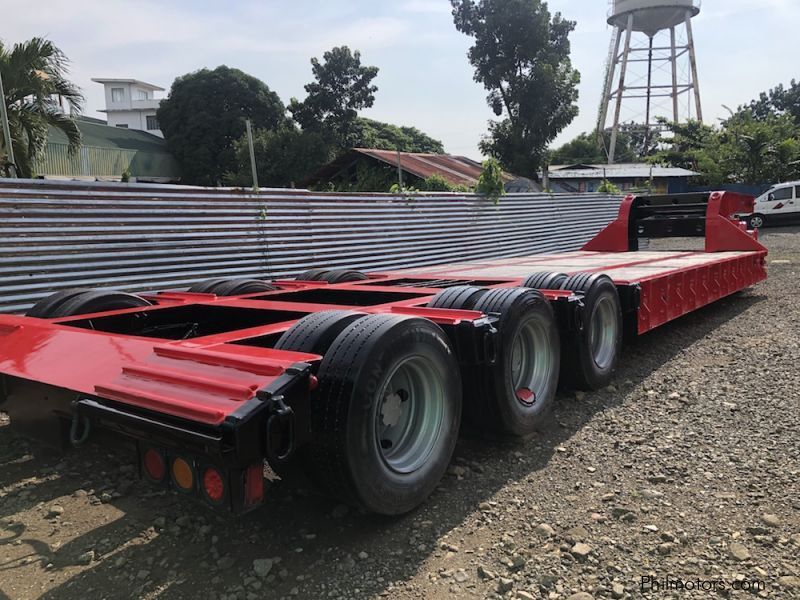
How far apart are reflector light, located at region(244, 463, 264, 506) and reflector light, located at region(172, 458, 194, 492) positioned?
23cm

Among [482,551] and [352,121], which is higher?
[352,121]

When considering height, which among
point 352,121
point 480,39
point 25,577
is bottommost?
point 25,577

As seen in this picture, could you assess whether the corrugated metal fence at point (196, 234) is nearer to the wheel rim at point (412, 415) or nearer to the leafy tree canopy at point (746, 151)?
the wheel rim at point (412, 415)

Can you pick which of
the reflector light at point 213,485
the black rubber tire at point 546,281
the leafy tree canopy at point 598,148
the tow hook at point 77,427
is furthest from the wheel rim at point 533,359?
the leafy tree canopy at point 598,148

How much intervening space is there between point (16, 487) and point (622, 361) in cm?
500

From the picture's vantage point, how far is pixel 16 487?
11.0ft

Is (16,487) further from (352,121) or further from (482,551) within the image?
(352,121)

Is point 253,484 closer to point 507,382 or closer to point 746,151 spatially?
point 507,382

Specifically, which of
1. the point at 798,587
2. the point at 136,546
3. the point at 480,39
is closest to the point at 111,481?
the point at 136,546

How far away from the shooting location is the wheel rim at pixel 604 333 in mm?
4914

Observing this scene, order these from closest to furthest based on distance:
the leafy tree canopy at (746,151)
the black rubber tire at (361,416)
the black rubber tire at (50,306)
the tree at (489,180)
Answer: the black rubber tire at (361,416), the black rubber tire at (50,306), the tree at (489,180), the leafy tree canopy at (746,151)

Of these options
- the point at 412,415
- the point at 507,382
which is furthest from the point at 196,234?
the point at 412,415

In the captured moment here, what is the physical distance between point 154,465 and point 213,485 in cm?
34

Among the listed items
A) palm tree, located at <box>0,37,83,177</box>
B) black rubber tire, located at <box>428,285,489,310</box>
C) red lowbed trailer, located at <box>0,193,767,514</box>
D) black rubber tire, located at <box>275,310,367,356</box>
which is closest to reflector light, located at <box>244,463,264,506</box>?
red lowbed trailer, located at <box>0,193,767,514</box>
